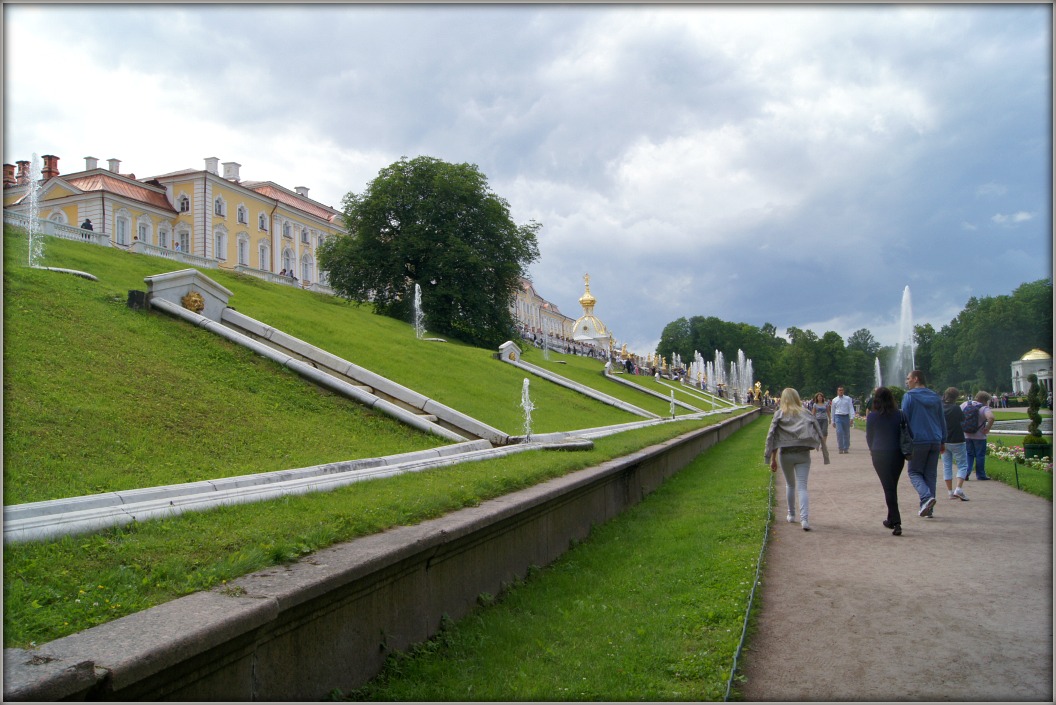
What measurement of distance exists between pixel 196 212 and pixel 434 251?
1960 centimetres

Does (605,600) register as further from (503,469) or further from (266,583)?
(266,583)

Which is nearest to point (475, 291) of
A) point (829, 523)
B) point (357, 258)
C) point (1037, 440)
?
point (357, 258)

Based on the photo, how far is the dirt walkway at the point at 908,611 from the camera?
4172 mm

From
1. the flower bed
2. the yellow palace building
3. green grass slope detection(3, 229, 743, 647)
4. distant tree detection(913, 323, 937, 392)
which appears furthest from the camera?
distant tree detection(913, 323, 937, 392)

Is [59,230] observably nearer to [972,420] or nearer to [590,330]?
[972,420]

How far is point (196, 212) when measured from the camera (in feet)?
175

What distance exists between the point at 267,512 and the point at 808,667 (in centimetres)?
351

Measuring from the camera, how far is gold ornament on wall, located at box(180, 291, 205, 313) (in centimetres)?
1420

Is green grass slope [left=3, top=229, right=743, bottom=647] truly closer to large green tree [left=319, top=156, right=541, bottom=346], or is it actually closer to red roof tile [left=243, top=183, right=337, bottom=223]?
large green tree [left=319, top=156, right=541, bottom=346]

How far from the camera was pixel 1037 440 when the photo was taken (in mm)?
15469

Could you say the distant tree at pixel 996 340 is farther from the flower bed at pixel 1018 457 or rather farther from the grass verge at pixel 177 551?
the grass verge at pixel 177 551

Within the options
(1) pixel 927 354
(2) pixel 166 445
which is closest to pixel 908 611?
(2) pixel 166 445

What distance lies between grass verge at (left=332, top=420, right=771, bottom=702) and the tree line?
32.7 metres

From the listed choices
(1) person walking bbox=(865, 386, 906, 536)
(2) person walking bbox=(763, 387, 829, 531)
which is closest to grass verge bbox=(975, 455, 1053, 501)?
(1) person walking bbox=(865, 386, 906, 536)
